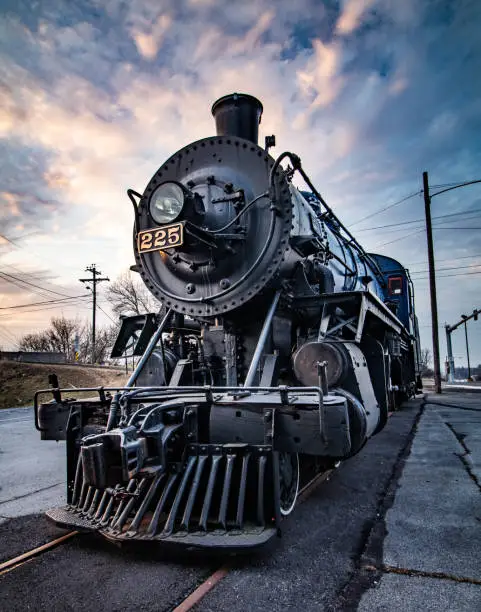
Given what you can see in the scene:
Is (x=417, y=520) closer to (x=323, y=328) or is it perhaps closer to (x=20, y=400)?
(x=323, y=328)

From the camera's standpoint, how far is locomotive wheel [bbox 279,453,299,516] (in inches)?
107

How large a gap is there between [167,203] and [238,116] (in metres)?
1.41

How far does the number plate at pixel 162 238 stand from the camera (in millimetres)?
3404

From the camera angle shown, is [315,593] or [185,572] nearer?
[315,593]

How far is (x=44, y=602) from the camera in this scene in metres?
2.03

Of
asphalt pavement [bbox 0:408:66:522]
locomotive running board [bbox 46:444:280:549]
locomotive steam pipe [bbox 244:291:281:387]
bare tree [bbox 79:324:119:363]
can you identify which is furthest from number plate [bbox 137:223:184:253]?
bare tree [bbox 79:324:119:363]

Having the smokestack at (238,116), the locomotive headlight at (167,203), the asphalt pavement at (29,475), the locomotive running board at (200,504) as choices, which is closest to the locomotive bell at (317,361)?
the locomotive running board at (200,504)

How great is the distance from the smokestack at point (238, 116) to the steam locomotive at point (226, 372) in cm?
2

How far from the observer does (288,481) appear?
283 cm

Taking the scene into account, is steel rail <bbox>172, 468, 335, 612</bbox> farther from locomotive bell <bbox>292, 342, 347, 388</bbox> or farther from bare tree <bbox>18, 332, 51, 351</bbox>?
bare tree <bbox>18, 332, 51, 351</bbox>

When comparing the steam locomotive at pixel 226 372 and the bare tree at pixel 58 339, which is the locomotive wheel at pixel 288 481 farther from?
the bare tree at pixel 58 339

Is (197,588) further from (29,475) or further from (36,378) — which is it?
(36,378)

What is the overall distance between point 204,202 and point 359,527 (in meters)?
3.00

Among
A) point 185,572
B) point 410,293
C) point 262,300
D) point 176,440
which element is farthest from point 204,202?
point 410,293
